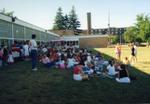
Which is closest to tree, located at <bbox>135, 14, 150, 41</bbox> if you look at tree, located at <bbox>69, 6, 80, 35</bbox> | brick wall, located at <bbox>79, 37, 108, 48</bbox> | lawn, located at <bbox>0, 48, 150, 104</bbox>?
brick wall, located at <bbox>79, 37, 108, 48</bbox>

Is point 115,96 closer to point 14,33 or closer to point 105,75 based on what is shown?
point 105,75

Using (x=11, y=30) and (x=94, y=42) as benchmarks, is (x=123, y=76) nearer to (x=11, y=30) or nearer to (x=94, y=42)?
(x=11, y=30)

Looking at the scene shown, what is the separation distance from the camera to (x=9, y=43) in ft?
95.7

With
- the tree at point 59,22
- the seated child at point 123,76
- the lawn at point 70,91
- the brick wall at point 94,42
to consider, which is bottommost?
the lawn at point 70,91

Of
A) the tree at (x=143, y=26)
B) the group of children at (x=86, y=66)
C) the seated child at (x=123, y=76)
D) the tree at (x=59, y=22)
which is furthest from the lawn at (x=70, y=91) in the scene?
the tree at (x=59, y=22)

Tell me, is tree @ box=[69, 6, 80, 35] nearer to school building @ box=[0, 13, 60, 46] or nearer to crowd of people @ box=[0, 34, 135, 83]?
school building @ box=[0, 13, 60, 46]

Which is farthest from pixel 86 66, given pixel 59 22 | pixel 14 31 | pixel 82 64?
pixel 59 22

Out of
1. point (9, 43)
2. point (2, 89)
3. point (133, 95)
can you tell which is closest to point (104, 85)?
point (133, 95)

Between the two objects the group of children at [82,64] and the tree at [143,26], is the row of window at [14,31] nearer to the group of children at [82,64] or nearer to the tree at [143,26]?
the group of children at [82,64]

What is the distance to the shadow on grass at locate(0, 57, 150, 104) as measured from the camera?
10.8 metres

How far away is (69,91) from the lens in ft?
40.7

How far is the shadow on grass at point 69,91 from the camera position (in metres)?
10.8

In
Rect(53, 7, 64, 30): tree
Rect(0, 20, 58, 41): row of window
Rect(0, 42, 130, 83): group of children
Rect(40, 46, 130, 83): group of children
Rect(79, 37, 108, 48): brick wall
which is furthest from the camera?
Rect(53, 7, 64, 30): tree

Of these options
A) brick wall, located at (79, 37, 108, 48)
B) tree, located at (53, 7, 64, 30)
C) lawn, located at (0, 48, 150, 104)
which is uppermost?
tree, located at (53, 7, 64, 30)
